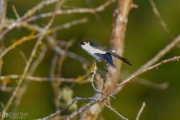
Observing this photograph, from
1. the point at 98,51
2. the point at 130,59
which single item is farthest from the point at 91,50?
the point at 130,59

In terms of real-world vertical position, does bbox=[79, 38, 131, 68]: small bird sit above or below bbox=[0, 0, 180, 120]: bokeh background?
below

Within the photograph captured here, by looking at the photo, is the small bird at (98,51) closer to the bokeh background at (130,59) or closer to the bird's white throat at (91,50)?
the bird's white throat at (91,50)

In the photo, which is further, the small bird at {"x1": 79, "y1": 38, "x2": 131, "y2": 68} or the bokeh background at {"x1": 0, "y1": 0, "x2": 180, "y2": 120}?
the bokeh background at {"x1": 0, "y1": 0, "x2": 180, "y2": 120}

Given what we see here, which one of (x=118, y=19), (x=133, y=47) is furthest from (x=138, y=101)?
(x=118, y=19)

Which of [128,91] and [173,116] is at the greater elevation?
[128,91]

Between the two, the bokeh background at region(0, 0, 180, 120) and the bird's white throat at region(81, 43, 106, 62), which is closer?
the bird's white throat at region(81, 43, 106, 62)

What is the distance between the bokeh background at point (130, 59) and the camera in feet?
31.6

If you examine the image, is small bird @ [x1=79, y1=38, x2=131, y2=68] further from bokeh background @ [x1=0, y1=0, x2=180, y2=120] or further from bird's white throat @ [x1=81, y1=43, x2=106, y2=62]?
bokeh background @ [x1=0, y1=0, x2=180, y2=120]

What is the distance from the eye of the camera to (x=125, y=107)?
33.0 feet

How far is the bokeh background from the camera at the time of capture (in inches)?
380

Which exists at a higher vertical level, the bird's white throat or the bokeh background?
the bokeh background

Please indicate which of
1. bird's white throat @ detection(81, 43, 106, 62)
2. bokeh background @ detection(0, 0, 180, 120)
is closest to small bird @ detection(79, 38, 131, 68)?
bird's white throat @ detection(81, 43, 106, 62)

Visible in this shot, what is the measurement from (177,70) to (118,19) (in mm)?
6371

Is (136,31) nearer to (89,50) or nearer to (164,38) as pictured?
(164,38)
